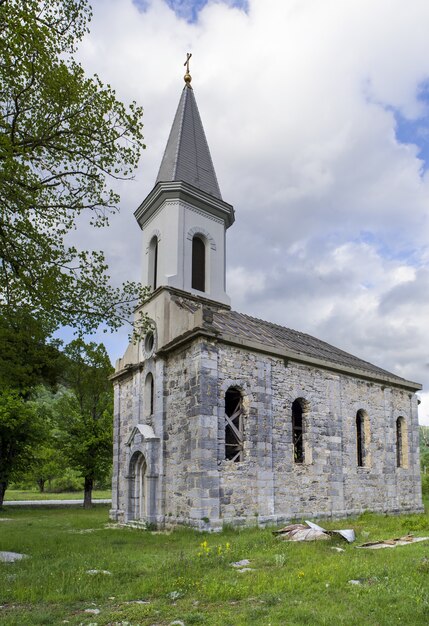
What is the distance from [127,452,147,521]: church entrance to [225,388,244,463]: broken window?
3076mm

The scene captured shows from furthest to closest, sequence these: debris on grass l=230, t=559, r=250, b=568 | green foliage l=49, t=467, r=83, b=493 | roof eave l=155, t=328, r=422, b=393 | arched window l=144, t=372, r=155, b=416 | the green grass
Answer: green foliage l=49, t=467, r=83, b=493, the green grass, arched window l=144, t=372, r=155, b=416, roof eave l=155, t=328, r=422, b=393, debris on grass l=230, t=559, r=250, b=568

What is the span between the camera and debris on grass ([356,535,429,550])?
395 inches

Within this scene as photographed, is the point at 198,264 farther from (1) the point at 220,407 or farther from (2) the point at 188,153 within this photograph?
(1) the point at 220,407

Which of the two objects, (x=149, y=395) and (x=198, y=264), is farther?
(x=198, y=264)

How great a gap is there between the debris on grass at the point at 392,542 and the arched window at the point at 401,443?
10.6 m

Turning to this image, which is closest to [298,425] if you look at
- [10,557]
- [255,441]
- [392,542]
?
[255,441]

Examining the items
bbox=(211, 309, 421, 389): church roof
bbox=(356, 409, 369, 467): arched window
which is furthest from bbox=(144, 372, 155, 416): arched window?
bbox=(356, 409, 369, 467): arched window

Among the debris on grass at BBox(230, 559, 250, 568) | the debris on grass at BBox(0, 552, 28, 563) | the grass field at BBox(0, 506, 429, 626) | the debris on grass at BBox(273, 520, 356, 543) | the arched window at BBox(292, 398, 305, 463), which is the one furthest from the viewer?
the arched window at BBox(292, 398, 305, 463)

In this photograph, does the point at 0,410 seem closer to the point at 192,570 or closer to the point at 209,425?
the point at 209,425

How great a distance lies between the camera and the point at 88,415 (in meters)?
27.8

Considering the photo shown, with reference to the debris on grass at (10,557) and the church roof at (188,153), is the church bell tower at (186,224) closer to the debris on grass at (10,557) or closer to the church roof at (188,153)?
the church roof at (188,153)

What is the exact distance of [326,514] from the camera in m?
16.2

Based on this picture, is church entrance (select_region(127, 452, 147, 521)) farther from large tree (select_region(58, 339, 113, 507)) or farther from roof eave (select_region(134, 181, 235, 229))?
large tree (select_region(58, 339, 113, 507))

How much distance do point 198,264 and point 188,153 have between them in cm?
466
